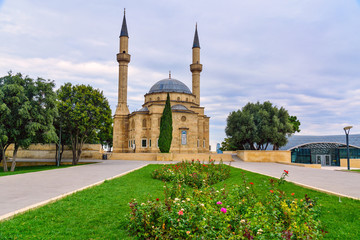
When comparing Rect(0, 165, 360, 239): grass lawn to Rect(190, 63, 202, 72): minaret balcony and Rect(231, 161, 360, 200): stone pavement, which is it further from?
Rect(190, 63, 202, 72): minaret balcony

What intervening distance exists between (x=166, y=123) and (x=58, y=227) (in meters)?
29.6

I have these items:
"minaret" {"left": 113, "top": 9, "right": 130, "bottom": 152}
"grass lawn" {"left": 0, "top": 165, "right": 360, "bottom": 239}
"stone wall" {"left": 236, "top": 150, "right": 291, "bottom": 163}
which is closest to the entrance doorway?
"stone wall" {"left": 236, "top": 150, "right": 291, "bottom": 163}

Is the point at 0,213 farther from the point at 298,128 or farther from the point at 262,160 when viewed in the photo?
the point at 298,128

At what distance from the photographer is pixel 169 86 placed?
146ft

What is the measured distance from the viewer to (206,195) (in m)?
5.55

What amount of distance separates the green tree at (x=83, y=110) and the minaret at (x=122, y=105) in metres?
11.4

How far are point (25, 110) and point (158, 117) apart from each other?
20032 millimetres

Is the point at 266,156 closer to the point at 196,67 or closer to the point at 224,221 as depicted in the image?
the point at 196,67

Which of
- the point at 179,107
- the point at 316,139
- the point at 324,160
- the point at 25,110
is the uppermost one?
the point at 179,107

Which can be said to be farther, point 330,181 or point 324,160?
point 324,160

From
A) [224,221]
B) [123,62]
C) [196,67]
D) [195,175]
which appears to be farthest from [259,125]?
[224,221]

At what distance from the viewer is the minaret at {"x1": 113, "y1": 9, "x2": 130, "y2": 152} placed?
3975cm

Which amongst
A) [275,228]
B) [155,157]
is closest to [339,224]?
[275,228]

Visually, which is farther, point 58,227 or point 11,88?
point 11,88
